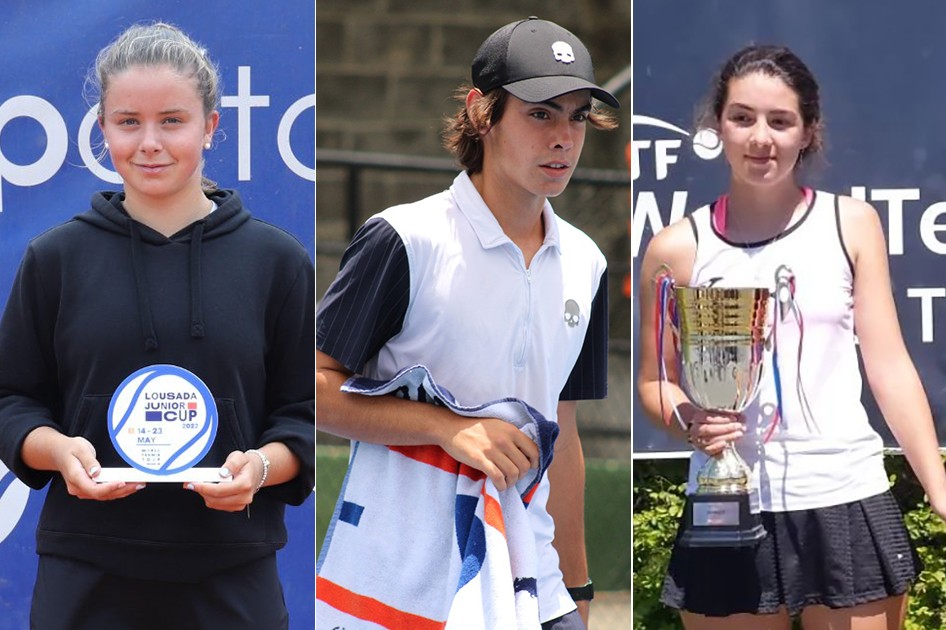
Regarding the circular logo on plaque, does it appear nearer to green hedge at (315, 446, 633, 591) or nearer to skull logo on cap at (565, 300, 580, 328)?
skull logo on cap at (565, 300, 580, 328)

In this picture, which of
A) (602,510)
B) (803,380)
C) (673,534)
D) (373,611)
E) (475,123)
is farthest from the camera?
(602,510)

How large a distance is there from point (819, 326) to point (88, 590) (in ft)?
5.15

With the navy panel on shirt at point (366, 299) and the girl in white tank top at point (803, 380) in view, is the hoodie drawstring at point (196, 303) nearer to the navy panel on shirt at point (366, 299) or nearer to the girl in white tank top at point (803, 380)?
the navy panel on shirt at point (366, 299)

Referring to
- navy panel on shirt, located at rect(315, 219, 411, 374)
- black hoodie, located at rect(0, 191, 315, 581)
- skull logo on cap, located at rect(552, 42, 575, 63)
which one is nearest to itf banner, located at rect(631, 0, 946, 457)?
skull logo on cap, located at rect(552, 42, 575, 63)

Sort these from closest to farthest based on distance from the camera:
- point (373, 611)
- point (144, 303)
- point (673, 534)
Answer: point (144, 303) → point (373, 611) → point (673, 534)

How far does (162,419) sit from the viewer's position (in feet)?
9.14

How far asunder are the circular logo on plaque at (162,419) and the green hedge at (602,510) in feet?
4.72

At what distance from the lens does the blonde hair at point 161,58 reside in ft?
9.40

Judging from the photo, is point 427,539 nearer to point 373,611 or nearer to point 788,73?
point 373,611

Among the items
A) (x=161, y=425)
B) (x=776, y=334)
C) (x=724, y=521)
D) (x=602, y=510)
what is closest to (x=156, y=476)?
(x=161, y=425)

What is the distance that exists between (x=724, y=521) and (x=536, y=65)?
40.2 inches

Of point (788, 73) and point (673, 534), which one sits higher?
point (788, 73)

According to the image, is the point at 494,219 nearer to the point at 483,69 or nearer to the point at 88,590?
the point at 483,69

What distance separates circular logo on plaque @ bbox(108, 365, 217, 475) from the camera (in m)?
2.77
